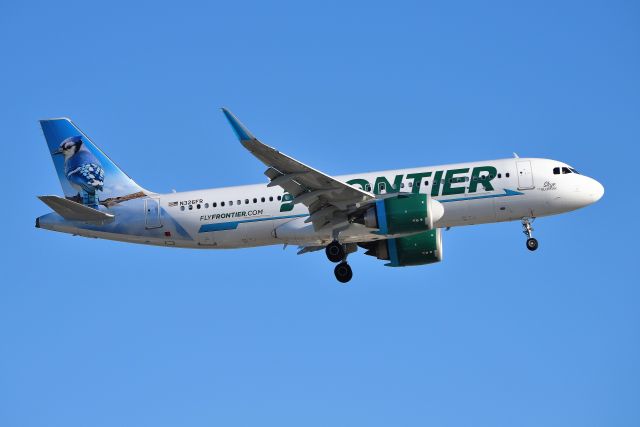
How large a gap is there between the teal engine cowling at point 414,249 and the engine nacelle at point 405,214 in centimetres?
505

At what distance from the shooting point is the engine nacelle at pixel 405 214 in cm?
5128

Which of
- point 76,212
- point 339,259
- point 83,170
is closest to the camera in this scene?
point 339,259

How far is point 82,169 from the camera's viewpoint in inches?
2320

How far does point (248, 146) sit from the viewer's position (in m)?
47.9

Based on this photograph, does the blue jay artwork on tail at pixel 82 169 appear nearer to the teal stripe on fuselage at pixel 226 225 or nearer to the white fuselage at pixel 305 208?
the white fuselage at pixel 305 208

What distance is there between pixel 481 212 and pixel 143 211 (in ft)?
54.7

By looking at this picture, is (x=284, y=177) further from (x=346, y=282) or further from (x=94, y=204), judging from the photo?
(x=94, y=204)

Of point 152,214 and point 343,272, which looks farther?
point 152,214

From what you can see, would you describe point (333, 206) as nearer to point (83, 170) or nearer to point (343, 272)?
point (343, 272)

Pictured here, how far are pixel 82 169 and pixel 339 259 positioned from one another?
14.6 metres

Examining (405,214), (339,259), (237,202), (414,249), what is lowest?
(339,259)

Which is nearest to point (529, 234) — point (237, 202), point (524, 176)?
point (524, 176)

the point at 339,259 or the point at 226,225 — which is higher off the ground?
the point at 226,225

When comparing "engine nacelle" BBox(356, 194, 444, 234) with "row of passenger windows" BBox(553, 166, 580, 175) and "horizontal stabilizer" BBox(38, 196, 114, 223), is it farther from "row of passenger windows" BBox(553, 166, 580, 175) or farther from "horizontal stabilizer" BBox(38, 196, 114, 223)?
"horizontal stabilizer" BBox(38, 196, 114, 223)
